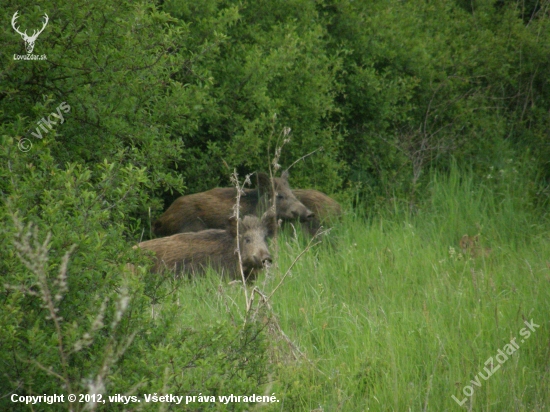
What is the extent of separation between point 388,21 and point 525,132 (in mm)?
2629

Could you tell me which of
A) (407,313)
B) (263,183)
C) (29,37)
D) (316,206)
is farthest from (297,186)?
(29,37)

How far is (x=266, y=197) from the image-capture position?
927 cm

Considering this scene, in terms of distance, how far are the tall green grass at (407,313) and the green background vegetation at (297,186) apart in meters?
0.02

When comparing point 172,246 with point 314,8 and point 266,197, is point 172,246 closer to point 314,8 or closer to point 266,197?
point 266,197

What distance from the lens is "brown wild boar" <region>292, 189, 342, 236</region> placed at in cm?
858

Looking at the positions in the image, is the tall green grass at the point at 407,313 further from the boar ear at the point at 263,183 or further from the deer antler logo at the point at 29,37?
the deer antler logo at the point at 29,37

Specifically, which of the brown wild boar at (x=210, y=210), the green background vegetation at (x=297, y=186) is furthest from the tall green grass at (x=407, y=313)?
the brown wild boar at (x=210, y=210)

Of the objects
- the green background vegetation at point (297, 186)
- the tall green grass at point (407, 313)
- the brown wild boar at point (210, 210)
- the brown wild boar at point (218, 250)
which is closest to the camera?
the green background vegetation at point (297, 186)

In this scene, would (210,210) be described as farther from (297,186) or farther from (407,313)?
(407,313)

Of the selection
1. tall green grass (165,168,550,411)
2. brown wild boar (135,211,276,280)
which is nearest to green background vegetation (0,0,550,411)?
tall green grass (165,168,550,411)

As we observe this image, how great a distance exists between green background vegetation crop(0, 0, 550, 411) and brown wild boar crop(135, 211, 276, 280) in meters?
0.48

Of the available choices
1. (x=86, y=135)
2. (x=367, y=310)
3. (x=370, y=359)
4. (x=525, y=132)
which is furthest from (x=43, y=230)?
(x=525, y=132)

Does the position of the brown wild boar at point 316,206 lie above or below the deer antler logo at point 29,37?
below

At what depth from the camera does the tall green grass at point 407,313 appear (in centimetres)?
429
